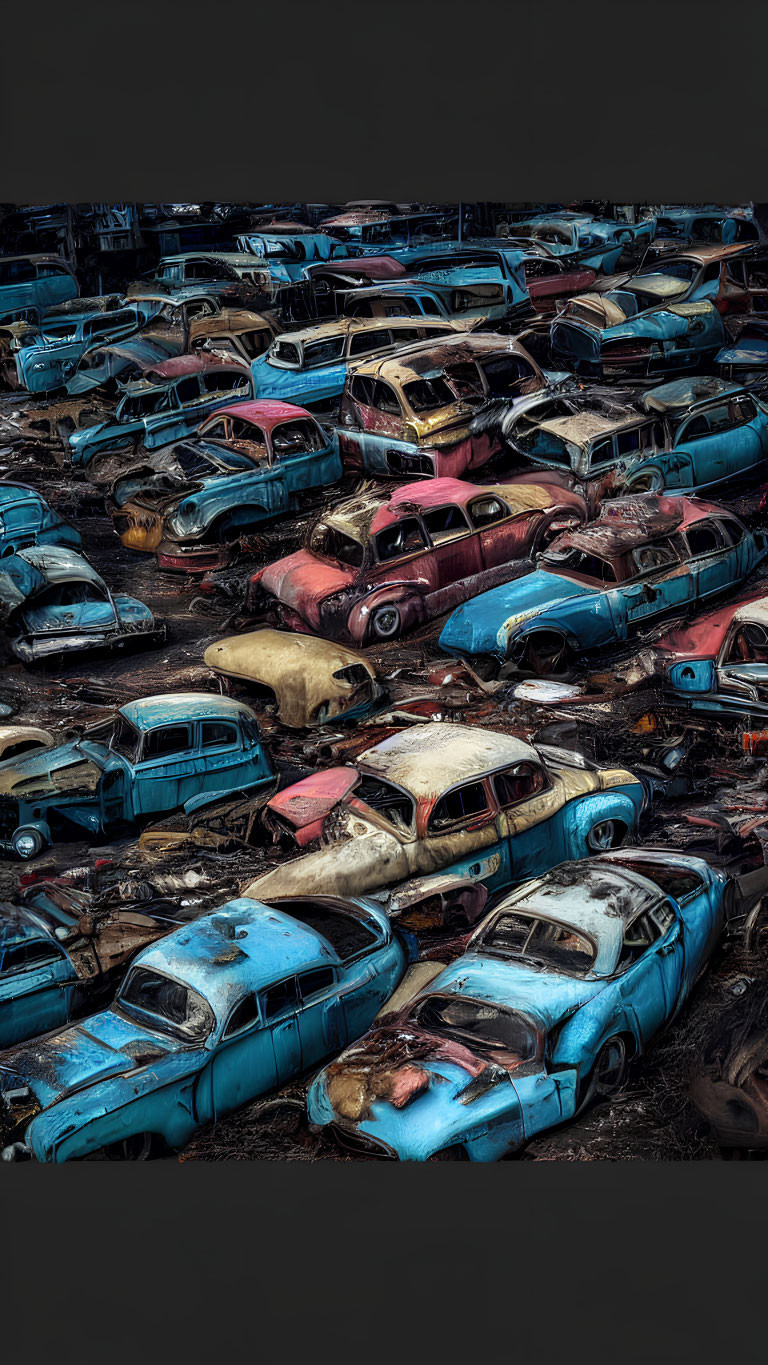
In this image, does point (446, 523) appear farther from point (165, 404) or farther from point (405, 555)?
point (165, 404)

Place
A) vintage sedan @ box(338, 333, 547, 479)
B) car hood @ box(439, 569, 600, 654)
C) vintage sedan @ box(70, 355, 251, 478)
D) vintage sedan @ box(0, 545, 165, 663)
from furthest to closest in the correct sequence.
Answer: vintage sedan @ box(70, 355, 251, 478), vintage sedan @ box(338, 333, 547, 479), vintage sedan @ box(0, 545, 165, 663), car hood @ box(439, 569, 600, 654)

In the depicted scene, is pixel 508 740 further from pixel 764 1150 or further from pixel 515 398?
pixel 515 398

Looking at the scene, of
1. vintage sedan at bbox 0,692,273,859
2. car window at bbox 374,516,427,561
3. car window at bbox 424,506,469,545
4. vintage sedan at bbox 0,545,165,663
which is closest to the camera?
vintage sedan at bbox 0,692,273,859

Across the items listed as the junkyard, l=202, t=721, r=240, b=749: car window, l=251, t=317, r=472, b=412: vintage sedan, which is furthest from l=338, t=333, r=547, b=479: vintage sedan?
l=202, t=721, r=240, b=749: car window

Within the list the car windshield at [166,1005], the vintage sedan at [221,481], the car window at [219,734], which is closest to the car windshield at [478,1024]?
the car windshield at [166,1005]

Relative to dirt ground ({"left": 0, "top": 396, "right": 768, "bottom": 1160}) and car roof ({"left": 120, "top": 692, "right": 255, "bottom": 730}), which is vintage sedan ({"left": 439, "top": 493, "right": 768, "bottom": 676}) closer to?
dirt ground ({"left": 0, "top": 396, "right": 768, "bottom": 1160})

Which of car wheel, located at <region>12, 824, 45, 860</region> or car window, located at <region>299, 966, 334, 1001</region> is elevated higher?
car wheel, located at <region>12, 824, 45, 860</region>

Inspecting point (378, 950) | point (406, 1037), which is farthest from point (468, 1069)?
point (378, 950)

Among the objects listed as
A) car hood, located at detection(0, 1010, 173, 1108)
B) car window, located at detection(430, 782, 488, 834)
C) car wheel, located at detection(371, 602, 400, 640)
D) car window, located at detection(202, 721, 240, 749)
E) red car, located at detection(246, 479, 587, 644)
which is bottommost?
car hood, located at detection(0, 1010, 173, 1108)
